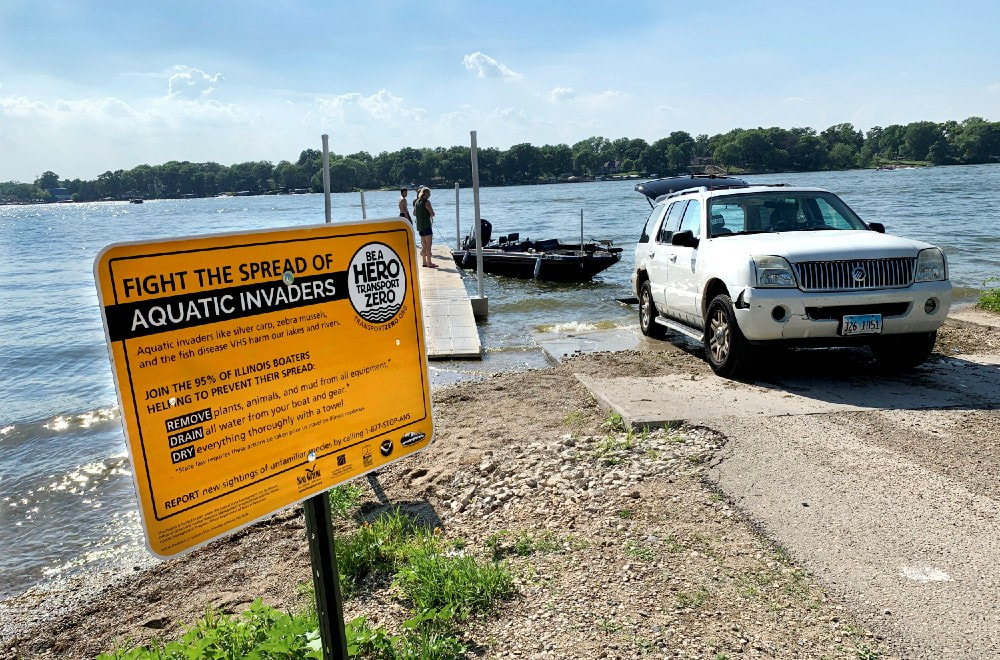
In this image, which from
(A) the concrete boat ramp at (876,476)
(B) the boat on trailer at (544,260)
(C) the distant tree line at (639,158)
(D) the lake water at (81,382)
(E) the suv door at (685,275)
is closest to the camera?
(A) the concrete boat ramp at (876,476)

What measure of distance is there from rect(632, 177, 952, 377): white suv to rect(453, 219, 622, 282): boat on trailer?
1253 centimetres

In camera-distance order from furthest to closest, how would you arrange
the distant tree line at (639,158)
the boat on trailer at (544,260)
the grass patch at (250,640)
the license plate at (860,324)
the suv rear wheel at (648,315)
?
the distant tree line at (639,158) < the boat on trailer at (544,260) < the suv rear wheel at (648,315) < the license plate at (860,324) < the grass patch at (250,640)

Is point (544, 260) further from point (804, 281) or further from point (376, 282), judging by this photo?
point (376, 282)

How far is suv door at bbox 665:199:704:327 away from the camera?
28.6 feet

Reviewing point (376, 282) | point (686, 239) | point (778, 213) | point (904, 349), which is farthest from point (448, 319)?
point (376, 282)

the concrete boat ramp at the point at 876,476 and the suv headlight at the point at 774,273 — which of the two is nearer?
the concrete boat ramp at the point at 876,476

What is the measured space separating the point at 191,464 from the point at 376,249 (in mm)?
826

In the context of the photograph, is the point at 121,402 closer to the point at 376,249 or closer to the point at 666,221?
the point at 376,249

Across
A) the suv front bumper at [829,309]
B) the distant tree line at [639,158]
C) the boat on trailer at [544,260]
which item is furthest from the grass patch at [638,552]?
the distant tree line at [639,158]

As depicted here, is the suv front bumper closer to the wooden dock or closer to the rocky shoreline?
the rocky shoreline

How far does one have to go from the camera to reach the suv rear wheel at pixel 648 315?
35.5 ft

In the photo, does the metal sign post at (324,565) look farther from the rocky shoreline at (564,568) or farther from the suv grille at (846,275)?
the suv grille at (846,275)

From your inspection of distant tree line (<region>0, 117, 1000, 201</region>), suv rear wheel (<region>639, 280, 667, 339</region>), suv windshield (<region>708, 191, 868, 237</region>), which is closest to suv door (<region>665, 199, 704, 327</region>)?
suv windshield (<region>708, 191, 868, 237</region>)

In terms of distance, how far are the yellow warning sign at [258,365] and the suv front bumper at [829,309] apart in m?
5.25
